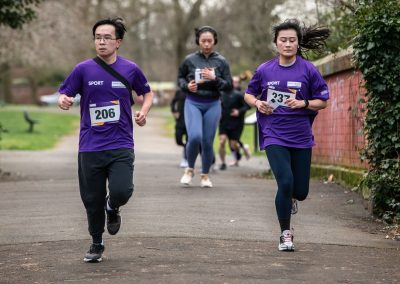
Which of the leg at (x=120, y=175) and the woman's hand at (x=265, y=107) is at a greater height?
the woman's hand at (x=265, y=107)

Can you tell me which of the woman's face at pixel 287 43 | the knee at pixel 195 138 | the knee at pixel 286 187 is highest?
the woman's face at pixel 287 43

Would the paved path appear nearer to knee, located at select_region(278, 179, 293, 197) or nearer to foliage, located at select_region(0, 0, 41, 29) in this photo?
knee, located at select_region(278, 179, 293, 197)

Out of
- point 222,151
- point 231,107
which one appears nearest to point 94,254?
point 222,151

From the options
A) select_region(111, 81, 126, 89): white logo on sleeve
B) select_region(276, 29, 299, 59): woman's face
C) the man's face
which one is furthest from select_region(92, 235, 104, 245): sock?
select_region(276, 29, 299, 59): woman's face

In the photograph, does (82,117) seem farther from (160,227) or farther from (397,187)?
(397,187)

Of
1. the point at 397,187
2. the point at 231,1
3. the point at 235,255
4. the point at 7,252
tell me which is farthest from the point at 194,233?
the point at 231,1

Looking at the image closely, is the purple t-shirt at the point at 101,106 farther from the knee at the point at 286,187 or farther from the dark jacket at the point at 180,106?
the dark jacket at the point at 180,106

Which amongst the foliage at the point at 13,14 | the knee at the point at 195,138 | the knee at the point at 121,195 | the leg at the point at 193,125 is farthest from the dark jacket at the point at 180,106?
the knee at the point at 121,195

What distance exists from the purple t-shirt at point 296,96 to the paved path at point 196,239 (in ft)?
2.96

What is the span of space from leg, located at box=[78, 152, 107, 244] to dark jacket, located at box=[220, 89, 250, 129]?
1193cm

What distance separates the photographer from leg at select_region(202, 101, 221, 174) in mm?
12852

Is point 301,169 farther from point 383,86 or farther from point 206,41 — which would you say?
point 206,41

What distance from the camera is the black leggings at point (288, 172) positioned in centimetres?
793

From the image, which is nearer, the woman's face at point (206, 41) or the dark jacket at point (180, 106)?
the woman's face at point (206, 41)
